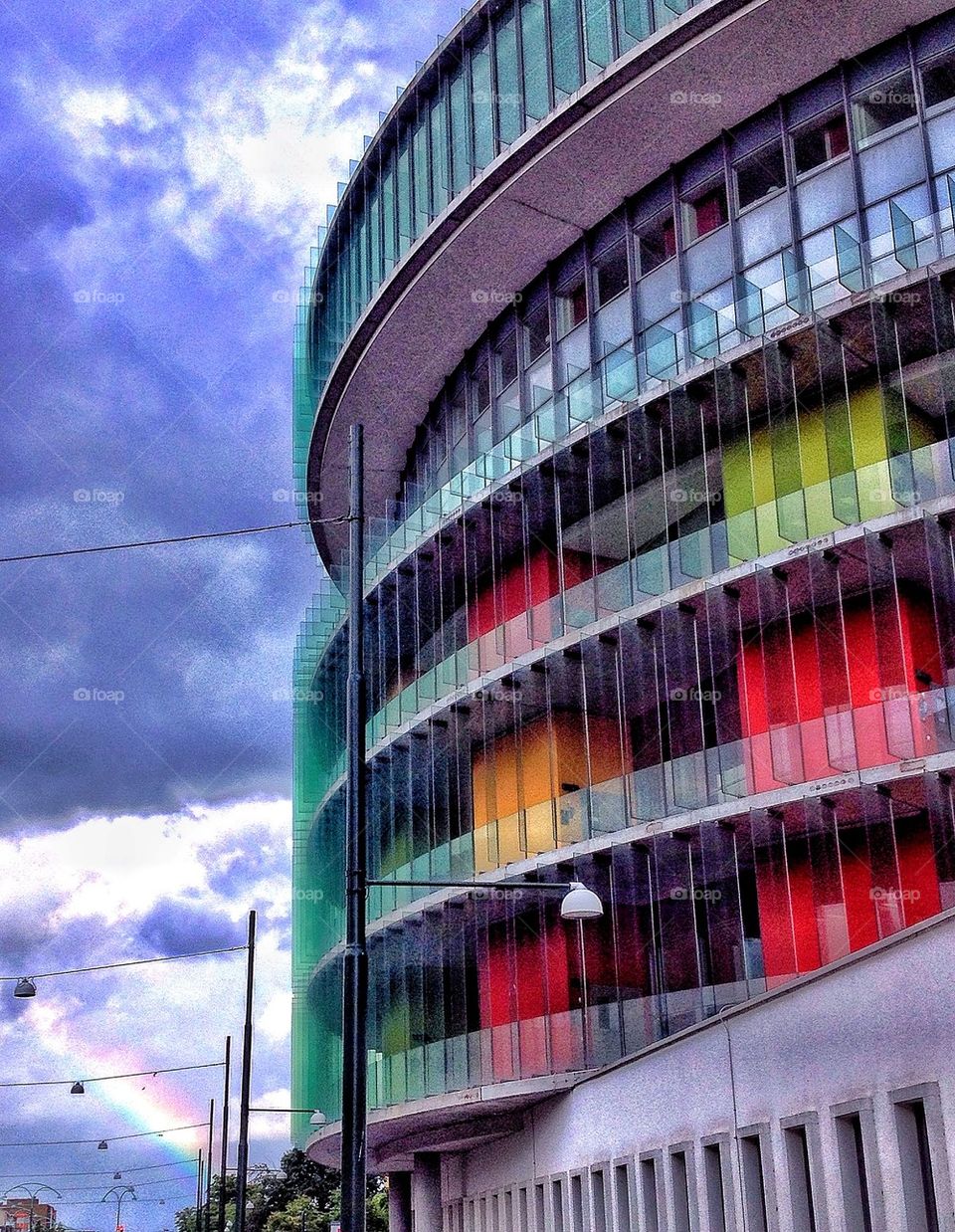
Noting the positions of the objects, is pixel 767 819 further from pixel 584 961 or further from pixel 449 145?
pixel 449 145

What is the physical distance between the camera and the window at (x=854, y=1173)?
14.7 metres

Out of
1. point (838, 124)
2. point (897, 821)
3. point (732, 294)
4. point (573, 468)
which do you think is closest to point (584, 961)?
point (897, 821)

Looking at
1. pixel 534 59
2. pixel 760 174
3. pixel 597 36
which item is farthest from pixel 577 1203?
pixel 534 59

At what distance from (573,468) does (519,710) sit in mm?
4979

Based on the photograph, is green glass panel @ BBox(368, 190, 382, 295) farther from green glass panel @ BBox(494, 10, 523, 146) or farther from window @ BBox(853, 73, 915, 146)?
window @ BBox(853, 73, 915, 146)

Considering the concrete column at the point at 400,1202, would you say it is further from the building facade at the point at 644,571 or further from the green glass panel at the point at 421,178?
the green glass panel at the point at 421,178

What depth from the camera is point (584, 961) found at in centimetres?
2905

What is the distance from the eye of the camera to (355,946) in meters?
14.5

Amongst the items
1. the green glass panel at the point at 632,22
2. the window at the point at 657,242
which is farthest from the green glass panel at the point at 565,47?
the window at the point at 657,242

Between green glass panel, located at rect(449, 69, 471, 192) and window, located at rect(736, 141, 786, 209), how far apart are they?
6.22 m

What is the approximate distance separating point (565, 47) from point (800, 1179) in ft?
75.4

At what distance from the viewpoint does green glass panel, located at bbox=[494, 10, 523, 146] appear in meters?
32.1

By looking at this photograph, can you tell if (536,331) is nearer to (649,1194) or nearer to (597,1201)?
(597,1201)

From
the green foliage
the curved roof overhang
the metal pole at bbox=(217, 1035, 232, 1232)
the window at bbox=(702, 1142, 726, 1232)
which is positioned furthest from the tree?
the window at bbox=(702, 1142, 726, 1232)
